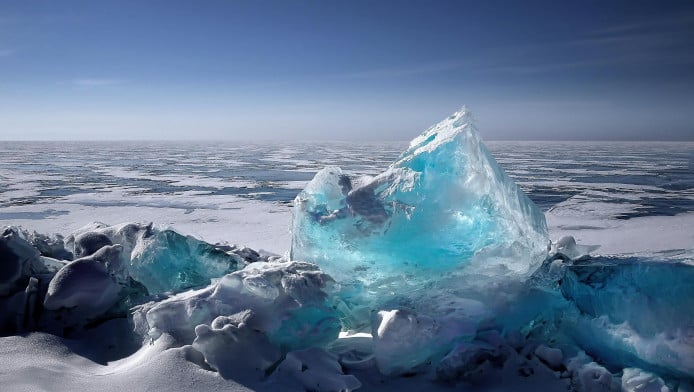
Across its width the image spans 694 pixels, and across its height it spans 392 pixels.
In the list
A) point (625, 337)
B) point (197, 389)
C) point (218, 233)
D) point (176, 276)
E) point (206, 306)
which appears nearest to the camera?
point (197, 389)

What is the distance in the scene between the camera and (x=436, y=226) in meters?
2.83

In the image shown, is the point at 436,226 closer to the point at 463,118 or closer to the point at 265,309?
the point at 463,118

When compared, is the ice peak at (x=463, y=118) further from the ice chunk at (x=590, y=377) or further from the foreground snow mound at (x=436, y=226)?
the ice chunk at (x=590, y=377)

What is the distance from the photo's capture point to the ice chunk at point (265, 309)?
7.82 ft

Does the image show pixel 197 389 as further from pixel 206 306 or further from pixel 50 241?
pixel 50 241

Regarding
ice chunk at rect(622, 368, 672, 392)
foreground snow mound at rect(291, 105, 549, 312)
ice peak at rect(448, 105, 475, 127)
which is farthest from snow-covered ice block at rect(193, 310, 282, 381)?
ice peak at rect(448, 105, 475, 127)

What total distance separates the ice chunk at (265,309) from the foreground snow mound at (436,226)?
1.48 feet

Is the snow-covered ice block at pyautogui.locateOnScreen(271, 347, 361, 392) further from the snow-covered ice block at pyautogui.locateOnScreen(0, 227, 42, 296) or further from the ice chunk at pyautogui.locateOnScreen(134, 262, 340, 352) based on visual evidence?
the snow-covered ice block at pyautogui.locateOnScreen(0, 227, 42, 296)

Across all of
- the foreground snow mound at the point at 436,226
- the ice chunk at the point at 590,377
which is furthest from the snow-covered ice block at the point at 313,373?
the ice chunk at the point at 590,377

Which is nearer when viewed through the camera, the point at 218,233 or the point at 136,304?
the point at 136,304

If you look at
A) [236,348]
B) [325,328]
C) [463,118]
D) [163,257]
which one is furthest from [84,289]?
[463,118]

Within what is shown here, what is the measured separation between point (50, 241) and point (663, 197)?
37.3ft

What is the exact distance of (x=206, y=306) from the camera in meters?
2.43

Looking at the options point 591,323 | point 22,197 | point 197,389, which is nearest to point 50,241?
point 197,389
